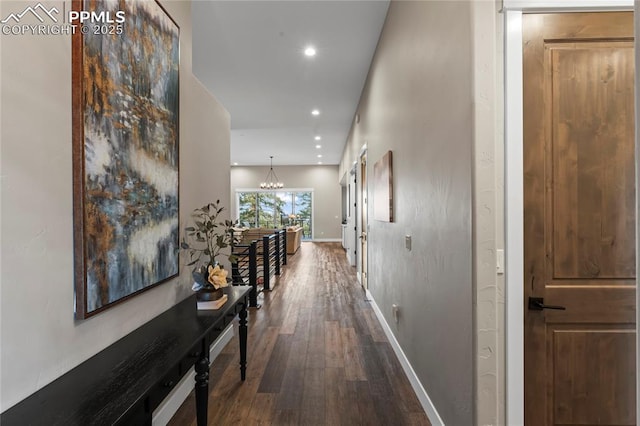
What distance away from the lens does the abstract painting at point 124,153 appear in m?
1.22

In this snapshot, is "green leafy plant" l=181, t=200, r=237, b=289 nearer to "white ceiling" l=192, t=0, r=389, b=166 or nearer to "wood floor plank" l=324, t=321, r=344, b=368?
"wood floor plank" l=324, t=321, r=344, b=368

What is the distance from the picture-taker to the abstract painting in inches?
47.9

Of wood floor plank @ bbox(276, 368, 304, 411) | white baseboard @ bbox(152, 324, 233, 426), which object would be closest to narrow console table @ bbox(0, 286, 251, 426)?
white baseboard @ bbox(152, 324, 233, 426)

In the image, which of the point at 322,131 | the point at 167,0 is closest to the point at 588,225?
the point at 167,0

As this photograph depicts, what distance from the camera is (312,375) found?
2428mm

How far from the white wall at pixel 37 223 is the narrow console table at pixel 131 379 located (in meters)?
0.07

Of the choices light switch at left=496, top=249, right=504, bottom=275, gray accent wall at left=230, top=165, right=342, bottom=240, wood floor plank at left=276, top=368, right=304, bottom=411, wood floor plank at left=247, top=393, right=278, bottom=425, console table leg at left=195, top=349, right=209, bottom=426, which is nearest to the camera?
light switch at left=496, top=249, right=504, bottom=275

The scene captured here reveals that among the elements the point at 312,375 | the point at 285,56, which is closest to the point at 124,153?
the point at 312,375

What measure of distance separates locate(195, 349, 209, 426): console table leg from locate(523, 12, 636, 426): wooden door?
64.0 inches

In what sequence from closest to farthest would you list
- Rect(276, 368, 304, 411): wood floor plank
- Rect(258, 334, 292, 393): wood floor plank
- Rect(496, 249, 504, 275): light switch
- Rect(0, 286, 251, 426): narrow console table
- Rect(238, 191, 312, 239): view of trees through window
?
Rect(0, 286, 251, 426): narrow console table → Rect(496, 249, 504, 275): light switch → Rect(276, 368, 304, 411): wood floor plank → Rect(258, 334, 292, 393): wood floor plank → Rect(238, 191, 312, 239): view of trees through window

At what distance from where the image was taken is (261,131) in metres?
7.22

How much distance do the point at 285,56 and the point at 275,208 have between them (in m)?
9.53

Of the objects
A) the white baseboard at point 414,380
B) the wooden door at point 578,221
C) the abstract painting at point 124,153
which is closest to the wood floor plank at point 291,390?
the white baseboard at point 414,380

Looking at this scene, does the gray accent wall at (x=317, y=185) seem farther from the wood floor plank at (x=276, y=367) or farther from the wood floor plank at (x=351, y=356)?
the wood floor plank at (x=276, y=367)
